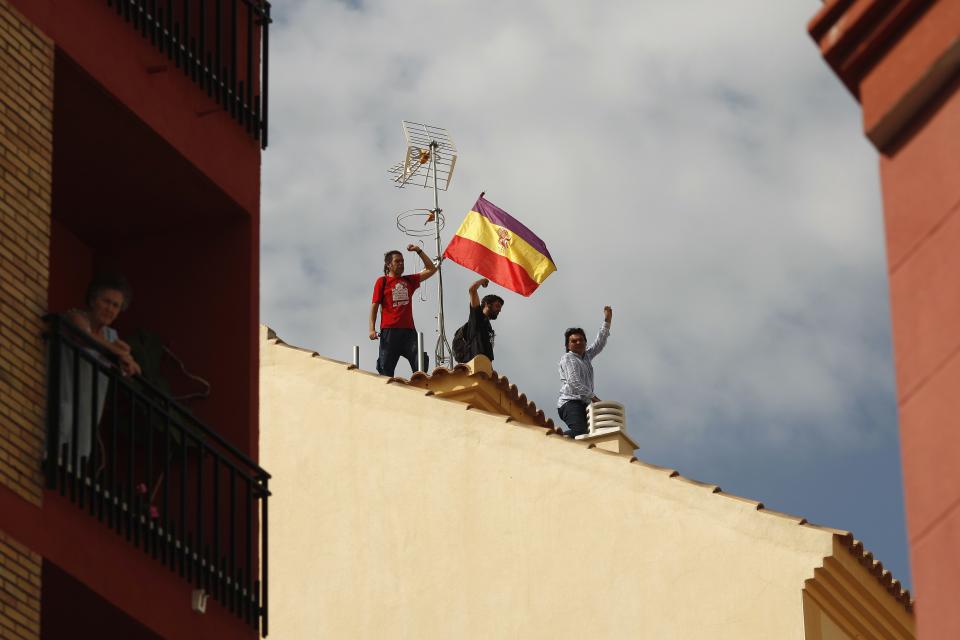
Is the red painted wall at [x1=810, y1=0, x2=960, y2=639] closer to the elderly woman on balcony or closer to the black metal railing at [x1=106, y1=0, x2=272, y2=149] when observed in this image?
the elderly woman on balcony

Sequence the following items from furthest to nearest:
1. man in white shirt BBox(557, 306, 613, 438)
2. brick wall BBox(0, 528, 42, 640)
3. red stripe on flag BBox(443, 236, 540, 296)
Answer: red stripe on flag BBox(443, 236, 540, 296), man in white shirt BBox(557, 306, 613, 438), brick wall BBox(0, 528, 42, 640)

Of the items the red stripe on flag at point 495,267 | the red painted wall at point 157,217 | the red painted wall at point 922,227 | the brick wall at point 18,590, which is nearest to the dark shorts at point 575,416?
the red stripe on flag at point 495,267

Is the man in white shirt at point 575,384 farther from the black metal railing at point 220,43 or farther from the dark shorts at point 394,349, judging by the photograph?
the black metal railing at point 220,43

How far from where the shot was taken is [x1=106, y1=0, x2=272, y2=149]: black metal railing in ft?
44.3

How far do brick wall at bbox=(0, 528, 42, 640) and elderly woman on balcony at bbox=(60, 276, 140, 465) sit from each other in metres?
0.66

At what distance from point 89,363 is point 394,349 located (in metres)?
11.1

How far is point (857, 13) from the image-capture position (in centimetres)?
880

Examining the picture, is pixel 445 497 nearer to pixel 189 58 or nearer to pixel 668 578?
pixel 668 578

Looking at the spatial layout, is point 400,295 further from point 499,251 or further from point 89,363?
point 89,363

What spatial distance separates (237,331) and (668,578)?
21.6 feet

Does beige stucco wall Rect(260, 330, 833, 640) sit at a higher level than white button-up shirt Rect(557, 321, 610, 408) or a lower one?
lower

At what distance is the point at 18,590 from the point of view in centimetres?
1118

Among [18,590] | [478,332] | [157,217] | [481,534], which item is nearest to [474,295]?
[478,332]

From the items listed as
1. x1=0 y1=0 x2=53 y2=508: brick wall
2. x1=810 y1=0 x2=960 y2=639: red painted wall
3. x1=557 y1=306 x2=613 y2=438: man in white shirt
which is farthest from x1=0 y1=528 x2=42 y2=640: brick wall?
x1=557 y1=306 x2=613 y2=438: man in white shirt
